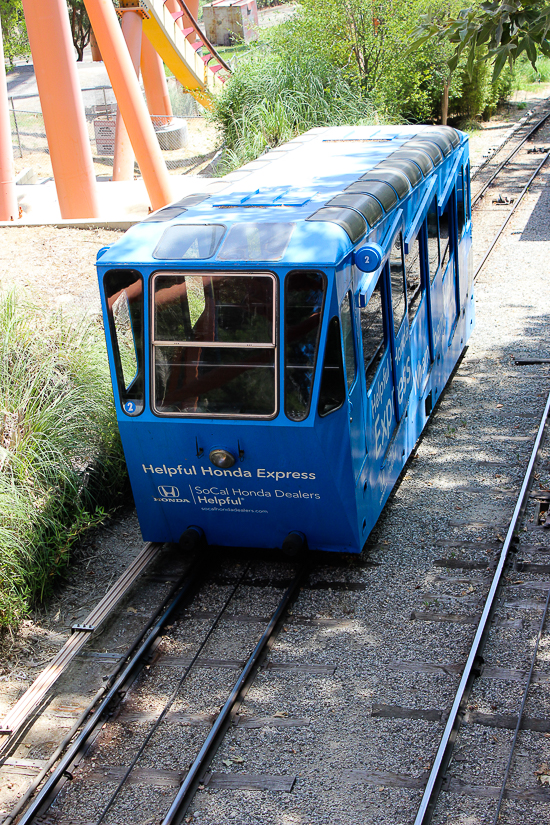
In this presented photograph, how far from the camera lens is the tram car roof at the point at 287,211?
5.61 meters

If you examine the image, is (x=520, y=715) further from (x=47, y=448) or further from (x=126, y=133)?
(x=126, y=133)

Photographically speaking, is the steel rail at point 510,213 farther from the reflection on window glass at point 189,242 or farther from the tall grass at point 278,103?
the reflection on window glass at point 189,242

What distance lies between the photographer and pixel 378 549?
7043 millimetres

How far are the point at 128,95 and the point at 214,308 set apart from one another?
10.4 metres

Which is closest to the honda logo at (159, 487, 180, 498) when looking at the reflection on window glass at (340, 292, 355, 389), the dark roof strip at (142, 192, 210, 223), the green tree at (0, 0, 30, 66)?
the reflection on window glass at (340, 292, 355, 389)

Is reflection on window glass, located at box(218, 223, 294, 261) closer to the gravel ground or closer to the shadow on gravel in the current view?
the gravel ground

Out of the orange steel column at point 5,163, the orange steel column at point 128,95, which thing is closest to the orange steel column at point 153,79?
the orange steel column at point 5,163

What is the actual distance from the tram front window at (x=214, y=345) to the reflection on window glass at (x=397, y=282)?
5.67 ft

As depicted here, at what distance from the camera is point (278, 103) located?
59.5ft

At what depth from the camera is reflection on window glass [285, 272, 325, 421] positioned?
5.49 meters

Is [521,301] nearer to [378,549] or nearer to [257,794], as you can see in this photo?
[378,549]

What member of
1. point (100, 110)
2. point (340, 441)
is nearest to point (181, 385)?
point (340, 441)

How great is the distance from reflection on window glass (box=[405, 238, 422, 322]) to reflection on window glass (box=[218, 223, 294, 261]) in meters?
2.04

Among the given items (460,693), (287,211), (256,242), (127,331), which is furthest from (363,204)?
(460,693)
